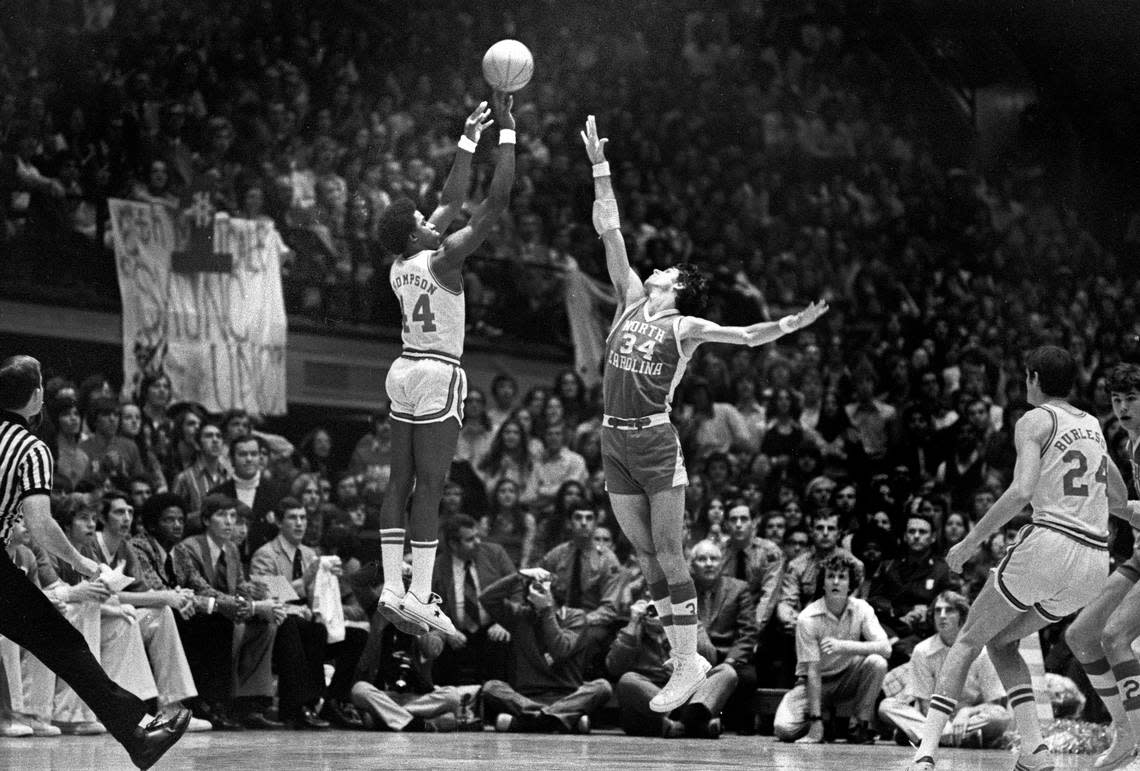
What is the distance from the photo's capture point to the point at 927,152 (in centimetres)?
2373

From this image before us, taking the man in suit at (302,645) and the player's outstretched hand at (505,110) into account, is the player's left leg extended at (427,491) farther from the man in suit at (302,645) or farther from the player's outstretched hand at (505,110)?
the man in suit at (302,645)

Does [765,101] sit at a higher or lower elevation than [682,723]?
higher

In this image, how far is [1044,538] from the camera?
26.9ft

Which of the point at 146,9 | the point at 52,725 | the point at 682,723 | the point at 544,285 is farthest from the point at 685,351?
the point at 146,9

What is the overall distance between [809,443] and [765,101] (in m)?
8.13

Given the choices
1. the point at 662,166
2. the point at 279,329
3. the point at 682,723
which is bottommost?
the point at 682,723

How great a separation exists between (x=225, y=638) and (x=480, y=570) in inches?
82.2

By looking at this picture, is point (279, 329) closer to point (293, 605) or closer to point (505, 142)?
point (293, 605)

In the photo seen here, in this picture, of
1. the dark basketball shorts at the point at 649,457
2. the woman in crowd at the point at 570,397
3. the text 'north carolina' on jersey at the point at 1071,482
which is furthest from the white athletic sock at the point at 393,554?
the woman in crowd at the point at 570,397

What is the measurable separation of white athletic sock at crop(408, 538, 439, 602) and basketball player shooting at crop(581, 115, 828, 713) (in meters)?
1.12

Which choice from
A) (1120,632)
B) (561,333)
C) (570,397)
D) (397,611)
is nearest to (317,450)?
(570,397)

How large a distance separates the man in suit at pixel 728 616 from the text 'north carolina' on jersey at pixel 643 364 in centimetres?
344

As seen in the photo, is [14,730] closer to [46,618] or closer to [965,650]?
[46,618]

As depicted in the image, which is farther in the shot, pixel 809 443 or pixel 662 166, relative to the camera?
pixel 662 166
